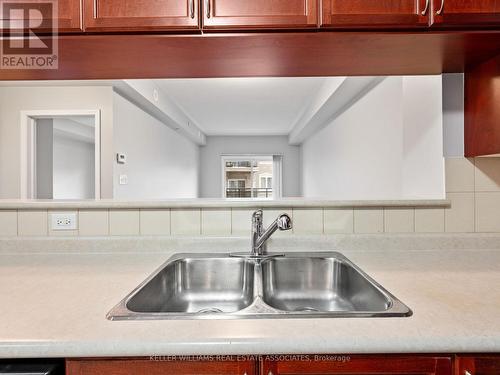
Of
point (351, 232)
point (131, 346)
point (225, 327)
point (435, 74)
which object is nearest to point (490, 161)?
point (435, 74)

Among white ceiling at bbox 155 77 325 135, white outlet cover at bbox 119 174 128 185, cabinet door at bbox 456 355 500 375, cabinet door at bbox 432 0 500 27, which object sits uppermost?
white ceiling at bbox 155 77 325 135

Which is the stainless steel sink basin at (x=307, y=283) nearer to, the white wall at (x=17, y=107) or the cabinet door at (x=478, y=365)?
the cabinet door at (x=478, y=365)

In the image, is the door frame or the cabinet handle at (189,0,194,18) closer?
the cabinet handle at (189,0,194,18)

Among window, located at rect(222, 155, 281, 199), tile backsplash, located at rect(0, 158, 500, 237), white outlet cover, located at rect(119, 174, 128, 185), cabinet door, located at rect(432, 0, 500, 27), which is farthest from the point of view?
window, located at rect(222, 155, 281, 199)

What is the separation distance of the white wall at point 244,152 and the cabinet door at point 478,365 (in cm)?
733

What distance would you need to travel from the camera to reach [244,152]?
25.9 ft

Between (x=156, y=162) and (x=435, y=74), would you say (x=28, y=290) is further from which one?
(x=156, y=162)

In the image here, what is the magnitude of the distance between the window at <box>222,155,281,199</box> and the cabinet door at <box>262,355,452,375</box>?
24.4 ft

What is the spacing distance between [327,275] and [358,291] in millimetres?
173

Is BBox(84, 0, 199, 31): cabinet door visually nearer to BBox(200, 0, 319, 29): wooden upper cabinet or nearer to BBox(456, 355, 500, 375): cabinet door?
BBox(200, 0, 319, 29): wooden upper cabinet

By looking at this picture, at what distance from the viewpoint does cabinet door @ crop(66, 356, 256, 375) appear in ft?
2.27

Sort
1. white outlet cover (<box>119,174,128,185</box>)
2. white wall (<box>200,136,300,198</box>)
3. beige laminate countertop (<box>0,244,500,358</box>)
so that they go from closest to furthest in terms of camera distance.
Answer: beige laminate countertop (<box>0,244,500,358</box>) < white outlet cover (<box>119,174,128,185</box>) < white wall (<box>200,136,300,198</box>)

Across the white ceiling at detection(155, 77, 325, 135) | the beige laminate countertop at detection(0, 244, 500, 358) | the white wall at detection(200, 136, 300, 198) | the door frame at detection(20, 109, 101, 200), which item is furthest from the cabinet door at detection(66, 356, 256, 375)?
the white wall at detection(200, 136, 300, 198)

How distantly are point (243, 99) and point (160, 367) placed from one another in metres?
4.30
